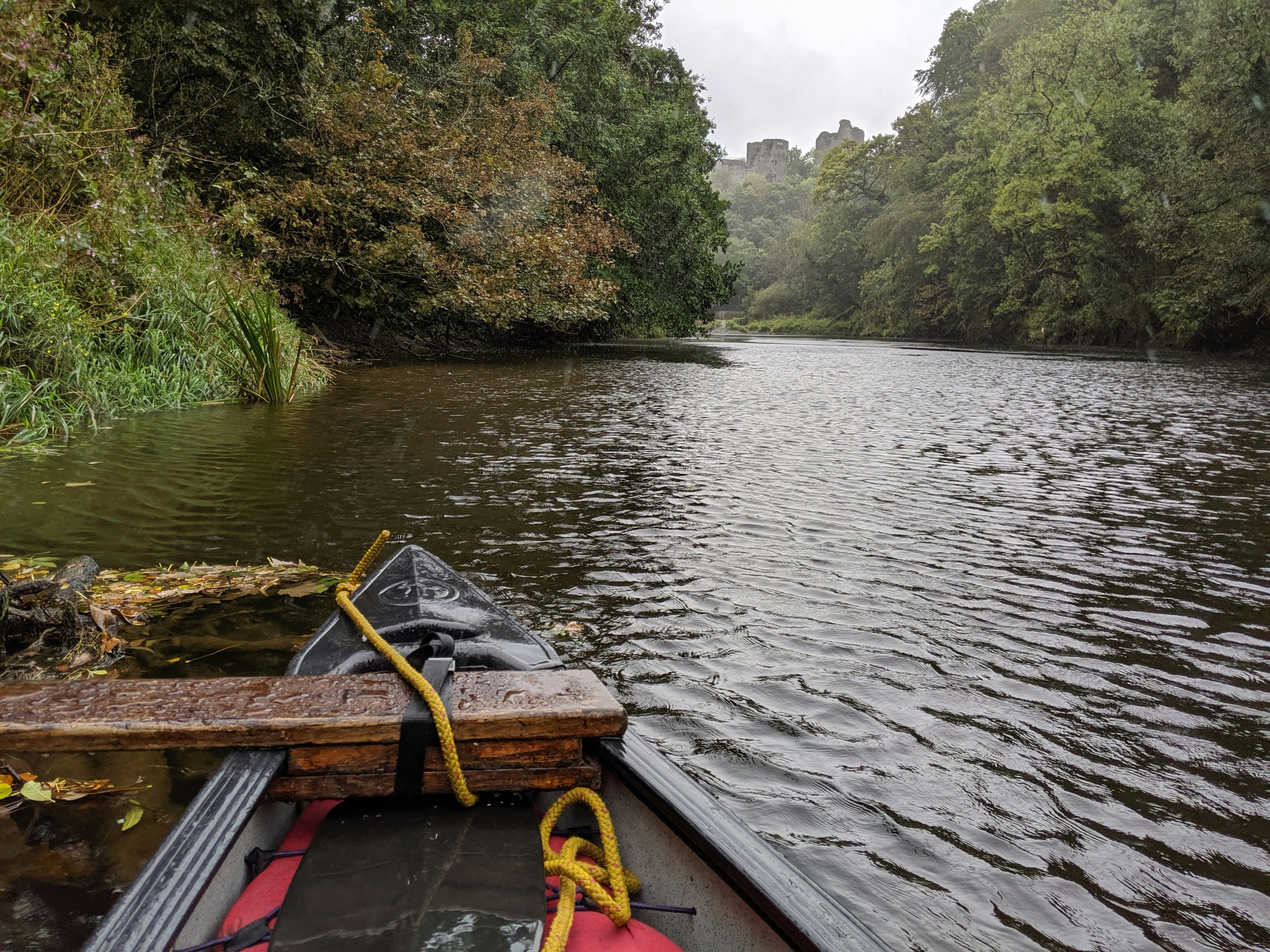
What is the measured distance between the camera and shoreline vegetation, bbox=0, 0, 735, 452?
8961mm

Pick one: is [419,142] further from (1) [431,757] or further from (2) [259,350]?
(1) [431,757]

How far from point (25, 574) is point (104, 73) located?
9634mm

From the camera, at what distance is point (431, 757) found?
188 cm

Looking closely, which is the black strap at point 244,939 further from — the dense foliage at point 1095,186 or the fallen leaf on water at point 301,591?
the dense foliage at point 1095,186

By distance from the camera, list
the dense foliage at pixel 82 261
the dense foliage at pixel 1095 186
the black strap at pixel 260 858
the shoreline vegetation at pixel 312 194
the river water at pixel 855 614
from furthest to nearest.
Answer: the dense foliage at pixel 1095 186 < the shoreline vegetation at pixel 312 194 < the dense foliage at pixel 82 261 < the river water at pixel 855 614 < the black strap at pixel 260 858

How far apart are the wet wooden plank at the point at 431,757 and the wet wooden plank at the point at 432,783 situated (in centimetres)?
1

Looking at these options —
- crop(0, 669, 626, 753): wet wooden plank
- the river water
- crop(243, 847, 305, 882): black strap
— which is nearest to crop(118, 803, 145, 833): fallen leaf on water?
the river water

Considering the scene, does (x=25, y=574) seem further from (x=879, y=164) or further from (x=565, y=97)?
(x=879, y=164)

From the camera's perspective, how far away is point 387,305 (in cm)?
1878

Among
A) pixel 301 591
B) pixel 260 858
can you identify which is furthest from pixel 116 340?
pixel 260 858

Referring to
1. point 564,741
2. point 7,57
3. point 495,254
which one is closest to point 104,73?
point 7,57

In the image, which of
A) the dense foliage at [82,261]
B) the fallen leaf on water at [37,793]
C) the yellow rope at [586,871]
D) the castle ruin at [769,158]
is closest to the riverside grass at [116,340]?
the dense foliage at [82,261]

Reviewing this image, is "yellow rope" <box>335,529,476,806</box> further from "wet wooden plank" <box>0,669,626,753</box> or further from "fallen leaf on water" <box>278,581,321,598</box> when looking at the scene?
"fallen leaf on water" <box>278,581,321,598</box>

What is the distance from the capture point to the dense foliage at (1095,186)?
78.6 feet
